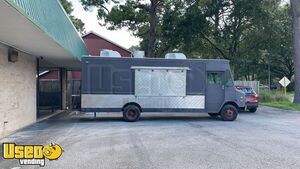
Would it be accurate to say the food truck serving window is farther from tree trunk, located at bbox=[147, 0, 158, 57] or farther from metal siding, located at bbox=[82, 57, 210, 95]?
tree trunk, located at bbox=[147, 0, 158, 57]

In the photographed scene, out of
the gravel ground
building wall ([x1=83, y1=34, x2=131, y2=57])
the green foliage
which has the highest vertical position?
building wall ([x1=83, y1=34, x2=131, y2=57])

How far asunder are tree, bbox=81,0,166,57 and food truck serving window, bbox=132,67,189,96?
14.5 metres

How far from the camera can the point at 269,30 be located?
30.6 meters

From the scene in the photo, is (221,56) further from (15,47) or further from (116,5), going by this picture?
(15,47)

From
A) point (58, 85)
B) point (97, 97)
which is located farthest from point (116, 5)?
point (97, 97)

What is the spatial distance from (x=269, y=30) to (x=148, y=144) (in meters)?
22.9

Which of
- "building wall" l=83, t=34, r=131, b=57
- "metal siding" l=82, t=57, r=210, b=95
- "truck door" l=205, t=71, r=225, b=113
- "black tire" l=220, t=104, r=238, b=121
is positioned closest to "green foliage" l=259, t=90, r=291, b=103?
"building wall" l=83, t=34, r=131, b=57

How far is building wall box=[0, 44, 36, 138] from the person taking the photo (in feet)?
39.8

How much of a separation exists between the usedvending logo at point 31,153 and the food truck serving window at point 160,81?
958 centimetres

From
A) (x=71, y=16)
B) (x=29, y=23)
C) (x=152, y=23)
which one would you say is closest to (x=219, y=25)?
(x=152, y=23)

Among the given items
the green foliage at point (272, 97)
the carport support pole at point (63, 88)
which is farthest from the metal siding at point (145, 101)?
the green foliage at point (272, 97)

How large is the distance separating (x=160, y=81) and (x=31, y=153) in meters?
11.6

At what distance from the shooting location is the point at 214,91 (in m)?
17.9

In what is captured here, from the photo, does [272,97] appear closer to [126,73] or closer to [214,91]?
[214,91]
